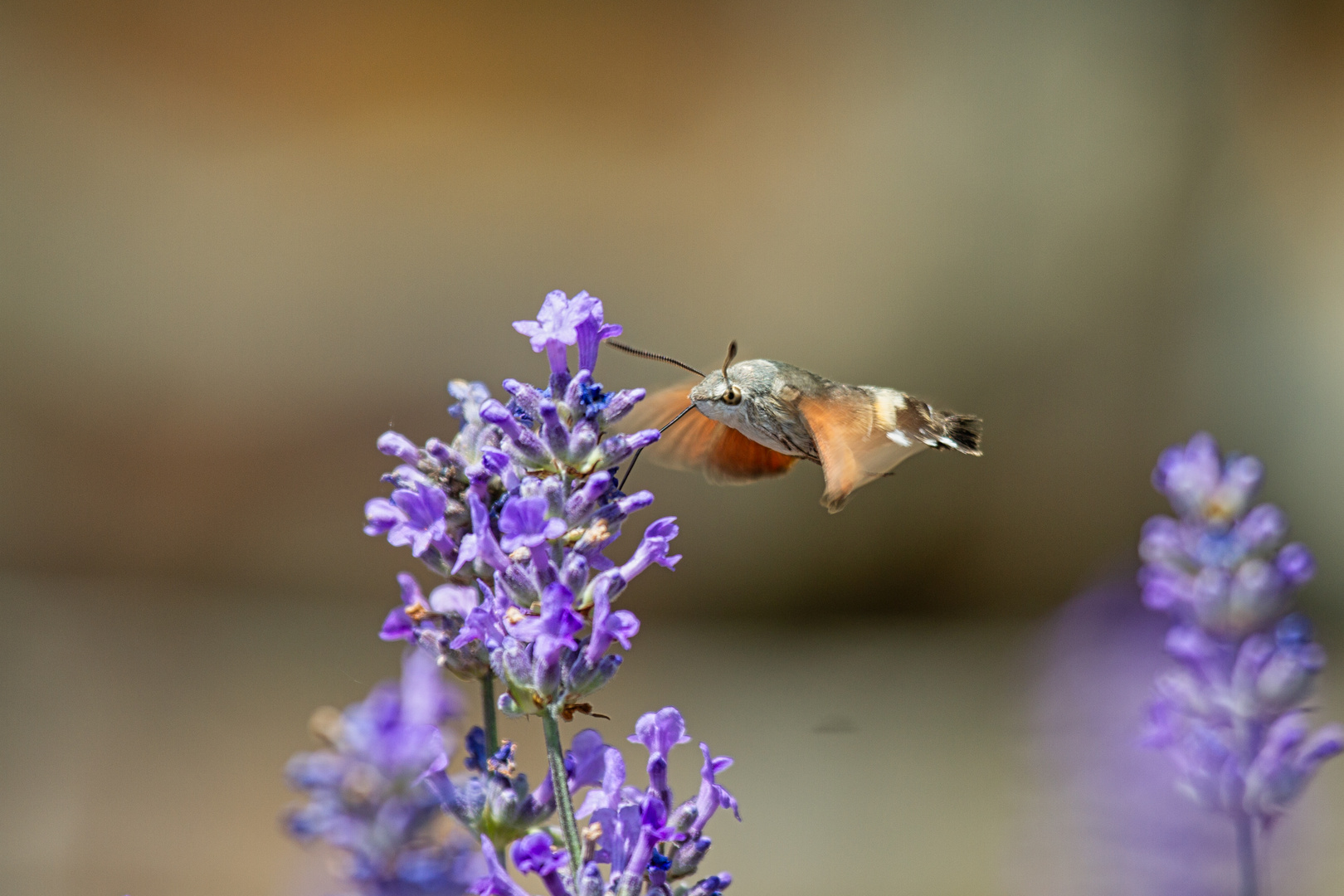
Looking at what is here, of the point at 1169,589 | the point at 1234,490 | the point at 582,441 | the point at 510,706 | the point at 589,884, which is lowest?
the point at 589,884

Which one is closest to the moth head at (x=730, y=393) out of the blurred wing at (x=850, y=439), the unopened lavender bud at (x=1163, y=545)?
the blurred wing at (x=850, y=439)

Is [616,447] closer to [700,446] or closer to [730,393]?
[730,393]

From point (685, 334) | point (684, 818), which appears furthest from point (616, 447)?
point (685, 334)

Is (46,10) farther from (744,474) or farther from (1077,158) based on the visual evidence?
(1077,158)

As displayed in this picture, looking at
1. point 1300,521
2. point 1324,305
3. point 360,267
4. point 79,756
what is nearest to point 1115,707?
point 1300,521

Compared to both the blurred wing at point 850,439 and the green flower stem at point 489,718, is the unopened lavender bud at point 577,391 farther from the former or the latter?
the blurred wing at point 850,439

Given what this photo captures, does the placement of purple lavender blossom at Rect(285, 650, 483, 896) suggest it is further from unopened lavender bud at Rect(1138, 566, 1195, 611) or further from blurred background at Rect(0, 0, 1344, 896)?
blurred background at Rect(0, 0, 1344, 896)
